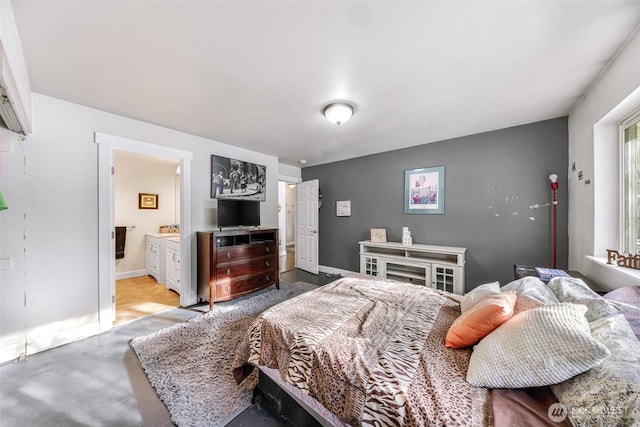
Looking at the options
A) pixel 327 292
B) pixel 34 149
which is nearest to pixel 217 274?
pixel 327 292

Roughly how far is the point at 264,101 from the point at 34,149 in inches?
86.2

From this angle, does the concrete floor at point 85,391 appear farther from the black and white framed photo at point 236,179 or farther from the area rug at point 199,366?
the black and white framed photo at point 236,179

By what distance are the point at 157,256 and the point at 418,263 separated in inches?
175

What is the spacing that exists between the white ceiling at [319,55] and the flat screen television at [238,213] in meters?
1.20

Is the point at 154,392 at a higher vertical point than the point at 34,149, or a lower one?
lower

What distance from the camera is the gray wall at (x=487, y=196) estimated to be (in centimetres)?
280

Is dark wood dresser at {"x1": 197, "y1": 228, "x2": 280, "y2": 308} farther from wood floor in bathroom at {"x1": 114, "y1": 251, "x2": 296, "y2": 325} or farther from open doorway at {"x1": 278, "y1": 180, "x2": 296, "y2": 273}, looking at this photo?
open doorway at {"x1": 278, "y1": 180, "x2": 296, "y2": 273}

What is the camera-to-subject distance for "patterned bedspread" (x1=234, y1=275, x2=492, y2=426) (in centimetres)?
86

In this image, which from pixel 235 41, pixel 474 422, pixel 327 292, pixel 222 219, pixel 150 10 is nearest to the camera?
pixel 474 422

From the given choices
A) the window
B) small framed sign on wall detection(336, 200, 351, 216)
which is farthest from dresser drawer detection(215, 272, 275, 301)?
the window

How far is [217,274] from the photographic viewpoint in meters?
3.01

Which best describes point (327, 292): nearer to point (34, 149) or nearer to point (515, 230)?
point (515, 230)

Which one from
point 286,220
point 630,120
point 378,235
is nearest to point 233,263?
point 378,235

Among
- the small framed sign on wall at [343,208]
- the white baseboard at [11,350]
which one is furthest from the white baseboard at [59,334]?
the small framed sign on wall at [343,208]
